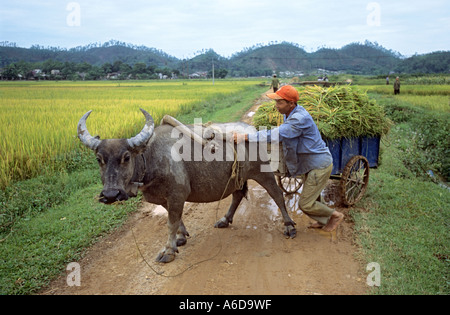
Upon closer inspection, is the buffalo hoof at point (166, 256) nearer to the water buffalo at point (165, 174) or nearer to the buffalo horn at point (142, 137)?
the water buffalo at point (165, 174)

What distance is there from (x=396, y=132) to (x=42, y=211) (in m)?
11.0

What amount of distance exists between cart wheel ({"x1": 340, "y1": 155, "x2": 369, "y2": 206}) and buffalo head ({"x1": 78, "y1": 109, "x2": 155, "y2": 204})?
3193 mm

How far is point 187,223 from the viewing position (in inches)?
194

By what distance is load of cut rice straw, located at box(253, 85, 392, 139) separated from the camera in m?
4.99

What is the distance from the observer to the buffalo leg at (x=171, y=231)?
3739mm

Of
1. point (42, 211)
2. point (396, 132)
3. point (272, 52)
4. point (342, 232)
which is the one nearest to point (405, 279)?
point (342, 232)

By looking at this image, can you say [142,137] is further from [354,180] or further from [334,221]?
[354,180]

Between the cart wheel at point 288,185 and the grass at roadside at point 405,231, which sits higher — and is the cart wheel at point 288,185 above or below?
above

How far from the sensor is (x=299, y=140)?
425 cm

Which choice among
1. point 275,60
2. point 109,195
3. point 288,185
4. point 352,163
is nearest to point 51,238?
point 109,195

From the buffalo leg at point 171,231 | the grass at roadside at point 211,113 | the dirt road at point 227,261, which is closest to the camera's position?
the dirt road at point 227,261

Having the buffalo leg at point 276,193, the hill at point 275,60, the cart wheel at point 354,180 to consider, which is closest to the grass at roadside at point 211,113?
the cart wheel at point 354,180
